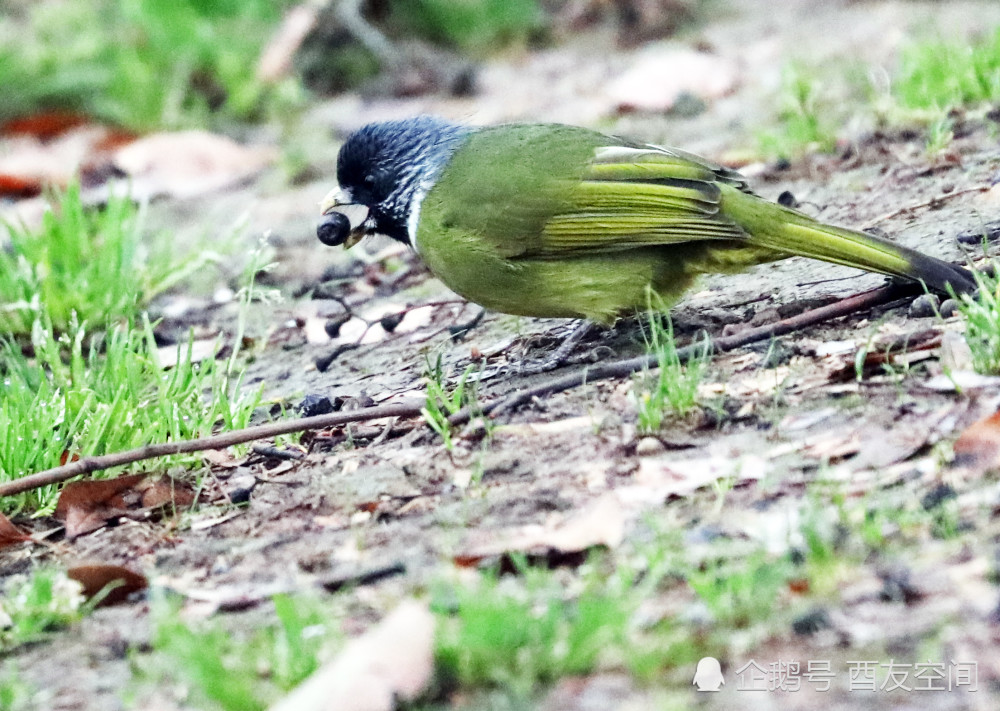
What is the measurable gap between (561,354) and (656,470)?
1164mm

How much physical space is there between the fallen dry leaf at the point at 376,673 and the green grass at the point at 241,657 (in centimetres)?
6

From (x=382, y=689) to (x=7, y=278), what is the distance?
3695mm

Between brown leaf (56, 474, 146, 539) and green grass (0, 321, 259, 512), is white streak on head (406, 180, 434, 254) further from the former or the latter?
brown leaf (56, 474, 146, 539)

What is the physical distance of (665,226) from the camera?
13.9 ft

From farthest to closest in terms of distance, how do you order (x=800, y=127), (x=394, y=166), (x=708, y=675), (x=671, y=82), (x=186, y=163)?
(x=671, y=82)
(x=186, y=163)
(x=800, y=127)
(x=394, y=166)
(x=708, y=675)

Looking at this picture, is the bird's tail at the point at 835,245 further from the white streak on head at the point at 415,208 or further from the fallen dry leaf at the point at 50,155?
the fallen dry leaf at the point at 50,155

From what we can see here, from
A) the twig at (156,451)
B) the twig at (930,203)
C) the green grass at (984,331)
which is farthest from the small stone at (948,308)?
the twig at (156,451)

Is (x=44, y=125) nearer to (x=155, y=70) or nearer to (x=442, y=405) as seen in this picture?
(x=155, y=70)

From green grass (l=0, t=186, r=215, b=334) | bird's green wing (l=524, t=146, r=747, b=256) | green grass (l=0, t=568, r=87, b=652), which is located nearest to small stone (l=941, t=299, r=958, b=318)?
bird's green wing (l=524, t=146, r=747, b=256)

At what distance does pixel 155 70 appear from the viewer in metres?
8.98

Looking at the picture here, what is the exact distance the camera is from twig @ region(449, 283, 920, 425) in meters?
3.84

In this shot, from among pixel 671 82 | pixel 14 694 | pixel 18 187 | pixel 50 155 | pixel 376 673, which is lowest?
pixel 14 694

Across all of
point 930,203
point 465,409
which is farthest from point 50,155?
point 930,203

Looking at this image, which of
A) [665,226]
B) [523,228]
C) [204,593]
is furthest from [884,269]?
[204,593]
